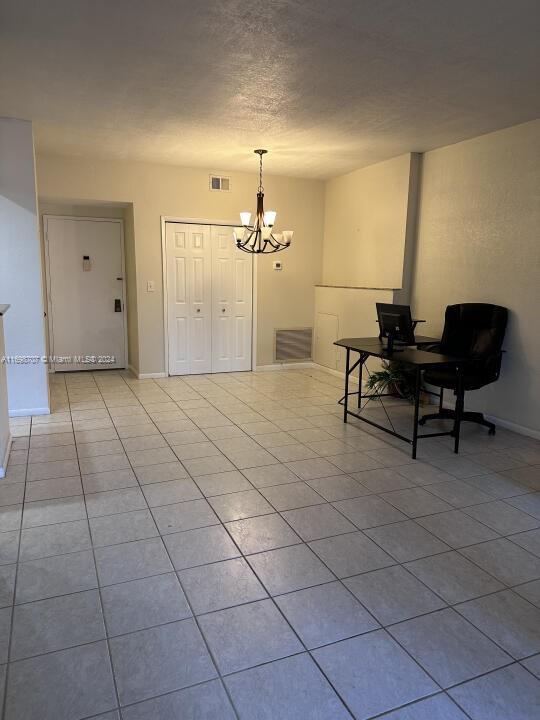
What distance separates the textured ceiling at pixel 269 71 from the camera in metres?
2.50

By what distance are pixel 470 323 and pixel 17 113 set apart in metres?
4.40

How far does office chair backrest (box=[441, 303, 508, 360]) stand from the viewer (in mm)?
4289

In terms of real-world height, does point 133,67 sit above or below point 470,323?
above

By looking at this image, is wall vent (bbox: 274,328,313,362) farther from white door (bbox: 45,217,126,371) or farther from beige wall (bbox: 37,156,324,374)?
white door (bbox: 45,217,126,371)

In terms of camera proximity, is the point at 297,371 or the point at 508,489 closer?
the point at 508,489

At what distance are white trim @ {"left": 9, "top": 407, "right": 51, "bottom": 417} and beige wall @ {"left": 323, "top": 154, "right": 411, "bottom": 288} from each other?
13.0 feet

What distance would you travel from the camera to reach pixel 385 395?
5.41 meters

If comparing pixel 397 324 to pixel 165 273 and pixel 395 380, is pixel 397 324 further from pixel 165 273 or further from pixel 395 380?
pixel 165 273

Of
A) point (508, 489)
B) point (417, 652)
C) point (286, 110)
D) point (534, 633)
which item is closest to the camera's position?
point (417, 652)

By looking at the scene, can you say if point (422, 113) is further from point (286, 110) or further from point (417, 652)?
point (417, 652)

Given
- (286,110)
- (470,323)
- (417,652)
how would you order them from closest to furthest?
(417,652) < (286,110) < (470,323)

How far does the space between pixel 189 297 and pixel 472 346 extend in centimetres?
361

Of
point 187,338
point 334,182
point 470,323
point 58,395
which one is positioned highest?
point 334,182

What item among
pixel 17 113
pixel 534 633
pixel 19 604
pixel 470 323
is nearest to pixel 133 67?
pixel 17 113
